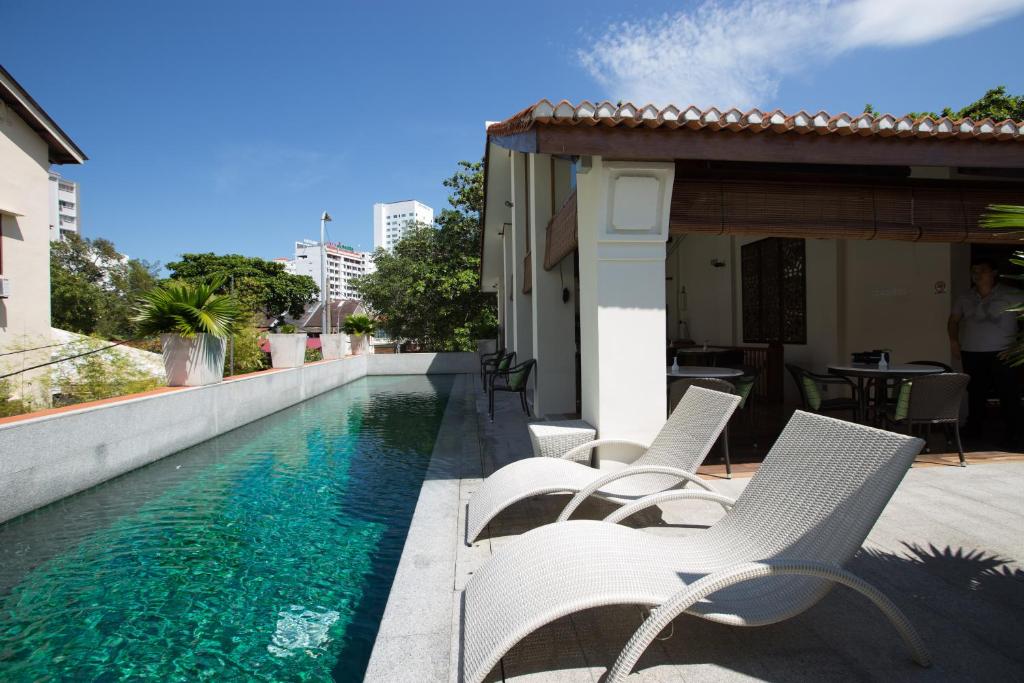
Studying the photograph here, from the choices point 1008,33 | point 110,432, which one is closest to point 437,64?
point 110,432

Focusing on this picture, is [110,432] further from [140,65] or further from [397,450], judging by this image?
[140,65]

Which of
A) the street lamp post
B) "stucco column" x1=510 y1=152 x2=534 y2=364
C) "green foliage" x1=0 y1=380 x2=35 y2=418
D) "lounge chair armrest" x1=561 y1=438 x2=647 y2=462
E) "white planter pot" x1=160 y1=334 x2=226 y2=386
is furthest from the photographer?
the street lamp post

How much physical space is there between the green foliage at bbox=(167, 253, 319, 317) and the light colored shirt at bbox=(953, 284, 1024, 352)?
4650 cm

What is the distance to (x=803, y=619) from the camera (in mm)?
2195

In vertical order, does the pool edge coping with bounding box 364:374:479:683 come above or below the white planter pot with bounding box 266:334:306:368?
below

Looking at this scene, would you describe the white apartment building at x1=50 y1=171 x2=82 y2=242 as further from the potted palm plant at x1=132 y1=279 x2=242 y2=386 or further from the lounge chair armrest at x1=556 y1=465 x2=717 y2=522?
the lounge chair armrest at x1=556 y1=465 x2=717 y2=522

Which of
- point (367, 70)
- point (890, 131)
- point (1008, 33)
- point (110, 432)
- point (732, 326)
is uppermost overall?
point (367, 70)

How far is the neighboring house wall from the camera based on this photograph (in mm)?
10195

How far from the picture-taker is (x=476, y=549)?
3004 mm

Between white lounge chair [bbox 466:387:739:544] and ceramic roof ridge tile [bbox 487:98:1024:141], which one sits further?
ceramic roof ridge tile [bbox 487:98:1024:141]

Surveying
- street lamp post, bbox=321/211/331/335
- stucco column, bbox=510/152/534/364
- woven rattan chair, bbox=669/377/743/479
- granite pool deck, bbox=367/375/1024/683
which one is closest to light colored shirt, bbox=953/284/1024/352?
granite pool deck, bbox=367/375/1024/683

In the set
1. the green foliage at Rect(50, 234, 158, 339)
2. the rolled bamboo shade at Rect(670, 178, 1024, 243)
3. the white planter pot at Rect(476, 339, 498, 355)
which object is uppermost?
the green foliage at Rect(50, 234, 158, 339)

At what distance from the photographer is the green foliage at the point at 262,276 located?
48.8m

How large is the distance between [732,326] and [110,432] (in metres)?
10.5
